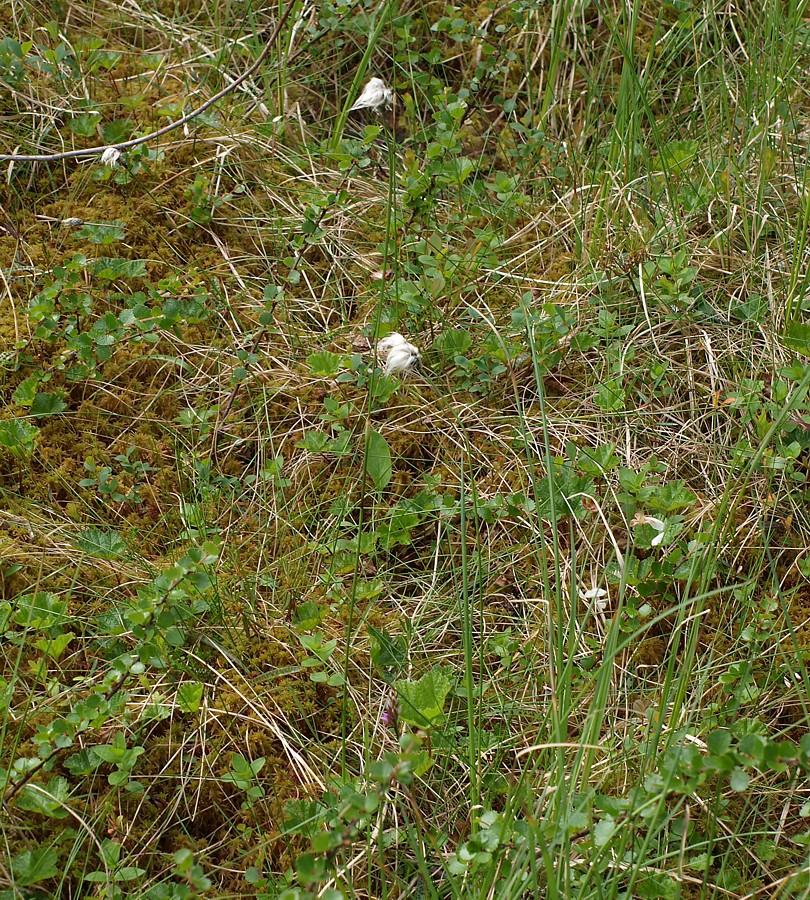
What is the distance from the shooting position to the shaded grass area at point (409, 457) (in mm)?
1774

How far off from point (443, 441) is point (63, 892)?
1.30 m

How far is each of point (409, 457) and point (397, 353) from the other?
0.26 meters

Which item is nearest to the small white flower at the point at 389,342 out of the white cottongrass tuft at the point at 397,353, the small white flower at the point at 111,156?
the white cottongrass tuft at the point at 397,353

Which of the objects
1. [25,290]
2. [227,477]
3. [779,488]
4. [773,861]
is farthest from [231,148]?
[773,861]

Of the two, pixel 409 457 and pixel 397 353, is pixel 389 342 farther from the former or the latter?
pixel 409 457

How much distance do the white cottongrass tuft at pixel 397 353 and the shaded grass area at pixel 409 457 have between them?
2.5 inches

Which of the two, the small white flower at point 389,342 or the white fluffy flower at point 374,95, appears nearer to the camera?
the small white flower at point 389,342

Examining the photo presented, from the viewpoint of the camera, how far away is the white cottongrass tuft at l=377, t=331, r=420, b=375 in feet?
8.16

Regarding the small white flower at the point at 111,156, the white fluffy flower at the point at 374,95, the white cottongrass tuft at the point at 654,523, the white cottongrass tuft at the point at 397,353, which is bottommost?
the white cottongrass tuft at the point at 654,523

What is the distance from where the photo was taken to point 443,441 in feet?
8.24

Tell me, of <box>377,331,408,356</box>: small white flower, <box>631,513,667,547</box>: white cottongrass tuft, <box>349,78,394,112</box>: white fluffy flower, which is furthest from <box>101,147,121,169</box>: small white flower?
<box>631,513,667,547</box>: white cottongrass tuft

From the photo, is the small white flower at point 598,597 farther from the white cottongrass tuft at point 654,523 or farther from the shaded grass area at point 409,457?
the white cottongrass tuft at point 654,523

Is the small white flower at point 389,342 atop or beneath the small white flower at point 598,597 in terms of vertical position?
atop

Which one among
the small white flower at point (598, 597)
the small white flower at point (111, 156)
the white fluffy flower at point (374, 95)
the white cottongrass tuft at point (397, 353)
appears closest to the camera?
the small white flower at point (598, 597)
